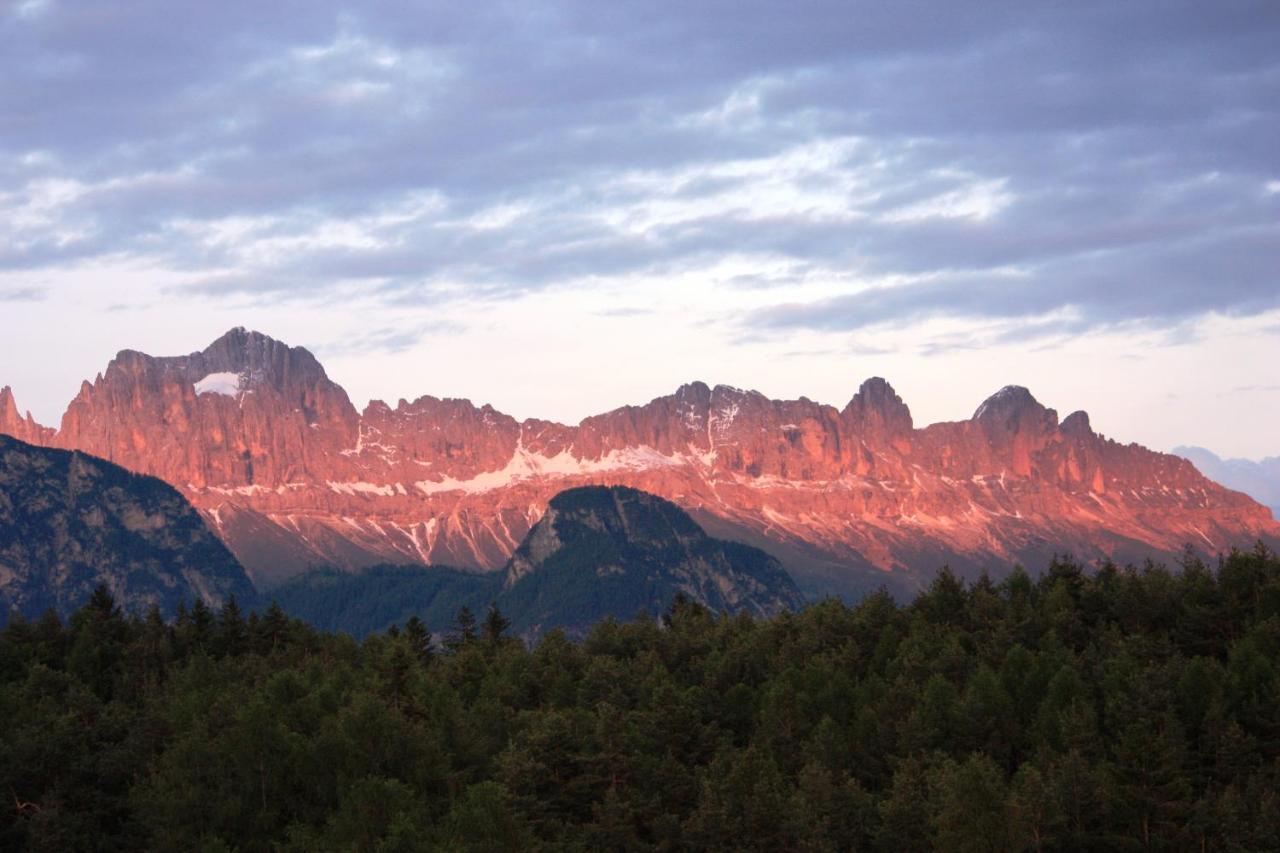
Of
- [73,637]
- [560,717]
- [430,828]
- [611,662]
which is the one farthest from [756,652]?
[73,637]

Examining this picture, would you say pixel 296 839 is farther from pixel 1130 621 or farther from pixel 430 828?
pixel 1130 621

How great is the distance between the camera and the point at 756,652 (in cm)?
17450

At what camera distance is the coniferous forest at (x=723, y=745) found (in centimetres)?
11562

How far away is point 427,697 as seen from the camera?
152250mm

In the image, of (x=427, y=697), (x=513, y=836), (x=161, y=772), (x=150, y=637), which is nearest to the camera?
(x=513, y=836)

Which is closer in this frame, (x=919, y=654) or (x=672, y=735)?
(x=672, y=735)

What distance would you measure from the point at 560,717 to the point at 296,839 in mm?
24731

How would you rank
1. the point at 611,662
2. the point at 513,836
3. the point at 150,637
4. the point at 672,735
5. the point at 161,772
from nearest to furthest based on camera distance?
the point at 513,836 → the point at 161,772 → the point at 672,735 → the point at 611,662 → the point at 150,637

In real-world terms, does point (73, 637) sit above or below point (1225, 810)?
above

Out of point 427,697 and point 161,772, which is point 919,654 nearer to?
point 427,697

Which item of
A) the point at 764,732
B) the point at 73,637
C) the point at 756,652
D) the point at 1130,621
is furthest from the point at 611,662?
the point at 73,637

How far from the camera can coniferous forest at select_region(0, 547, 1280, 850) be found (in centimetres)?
11562

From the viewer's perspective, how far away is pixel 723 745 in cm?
13762

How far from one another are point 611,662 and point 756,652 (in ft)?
51.4
